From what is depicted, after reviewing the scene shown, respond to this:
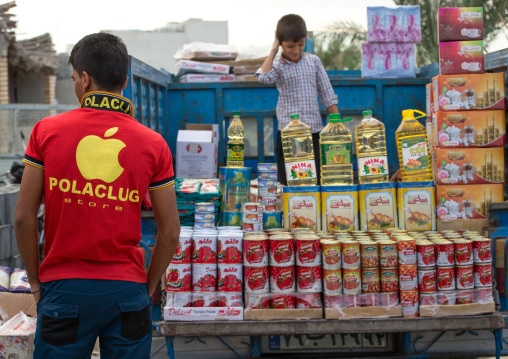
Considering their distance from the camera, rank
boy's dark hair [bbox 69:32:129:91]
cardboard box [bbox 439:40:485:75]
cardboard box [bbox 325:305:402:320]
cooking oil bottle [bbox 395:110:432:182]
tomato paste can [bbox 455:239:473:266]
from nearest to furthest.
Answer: boy's dark hair [bbox 69:32:129:91] → cardboard box [bbox 325:305:402:320] → tomato paste can [bbox 455:239:473:266] → cooking oil bottle [bbox 395:110:432:182] → cardboard box [bbox 439:40:485:75]

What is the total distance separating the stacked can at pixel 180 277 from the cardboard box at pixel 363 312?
928 mm

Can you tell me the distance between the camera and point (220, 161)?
6.70 m

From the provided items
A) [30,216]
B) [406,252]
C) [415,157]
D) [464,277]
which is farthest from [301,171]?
[30,216]

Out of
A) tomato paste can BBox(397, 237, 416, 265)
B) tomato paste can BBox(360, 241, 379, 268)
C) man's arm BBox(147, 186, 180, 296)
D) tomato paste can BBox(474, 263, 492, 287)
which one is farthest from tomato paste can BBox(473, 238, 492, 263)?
man's arm BBox(147, 186, 180, 296)

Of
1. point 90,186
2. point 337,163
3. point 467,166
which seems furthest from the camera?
point 467,166

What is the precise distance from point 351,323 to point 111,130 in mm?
2265

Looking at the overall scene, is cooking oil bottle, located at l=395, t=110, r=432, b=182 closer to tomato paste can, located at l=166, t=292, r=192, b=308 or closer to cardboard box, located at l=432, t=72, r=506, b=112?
cardboard box, located at l=432, t=72, r=506, b=112

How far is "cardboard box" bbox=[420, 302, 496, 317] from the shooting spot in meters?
3.91

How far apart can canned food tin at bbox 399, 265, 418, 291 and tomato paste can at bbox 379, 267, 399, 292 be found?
38mm

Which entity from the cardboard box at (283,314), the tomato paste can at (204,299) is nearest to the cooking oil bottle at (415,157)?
the cardboard box at (283,314)

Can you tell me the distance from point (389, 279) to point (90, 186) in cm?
236

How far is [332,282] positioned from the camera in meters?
3.90

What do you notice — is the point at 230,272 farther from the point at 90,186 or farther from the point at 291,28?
the point at 291,28

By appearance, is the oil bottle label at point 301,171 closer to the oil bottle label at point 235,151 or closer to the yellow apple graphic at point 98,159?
the oil bottle label at point 235,151
